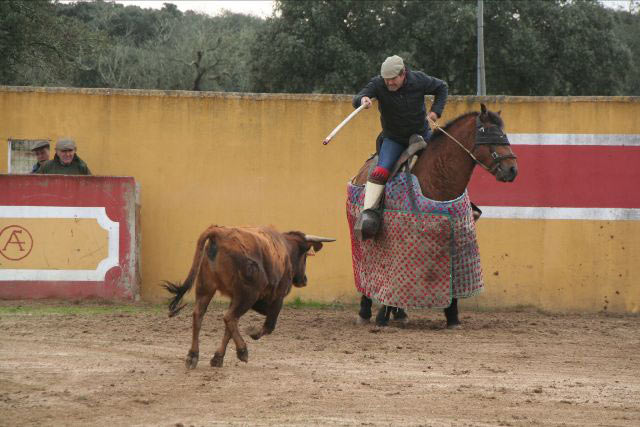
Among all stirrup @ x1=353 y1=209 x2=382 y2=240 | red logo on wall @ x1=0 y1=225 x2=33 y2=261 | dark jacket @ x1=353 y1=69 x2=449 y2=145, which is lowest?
red logo on wall @ x1=0 y1=225 x2=33 y2=261

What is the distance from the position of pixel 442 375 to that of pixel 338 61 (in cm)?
3125

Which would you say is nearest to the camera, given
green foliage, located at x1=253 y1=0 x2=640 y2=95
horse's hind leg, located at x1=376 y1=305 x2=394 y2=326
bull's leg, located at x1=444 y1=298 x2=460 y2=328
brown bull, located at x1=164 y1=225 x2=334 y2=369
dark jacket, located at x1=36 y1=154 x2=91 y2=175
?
brown bull, located at x1=164 y1=225 x2=334 y2=369

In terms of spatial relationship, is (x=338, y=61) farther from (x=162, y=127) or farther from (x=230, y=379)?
(x=230, y=379)

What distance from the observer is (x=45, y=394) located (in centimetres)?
743

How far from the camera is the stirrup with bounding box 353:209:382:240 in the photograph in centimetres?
1086

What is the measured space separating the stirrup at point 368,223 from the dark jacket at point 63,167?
453 centimetres

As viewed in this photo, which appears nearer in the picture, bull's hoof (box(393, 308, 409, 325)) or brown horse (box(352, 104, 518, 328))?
brown horse (box(352, 104, 518, 328))

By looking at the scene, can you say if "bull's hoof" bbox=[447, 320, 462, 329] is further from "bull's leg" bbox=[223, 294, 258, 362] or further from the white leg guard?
"bull's leg" bbox=[223, 294, 258, 362]

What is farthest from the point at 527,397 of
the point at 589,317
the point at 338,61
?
the point at 338,61

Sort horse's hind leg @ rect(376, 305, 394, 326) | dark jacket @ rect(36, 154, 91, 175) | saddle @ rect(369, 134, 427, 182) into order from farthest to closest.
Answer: dark jacket @ rect(36, 154, 91, 175), horse's hind leg @ rect(376, 305, 394, 326), saddle @ rect(369, 134, 427, 182)

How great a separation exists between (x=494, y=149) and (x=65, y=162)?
5.96m

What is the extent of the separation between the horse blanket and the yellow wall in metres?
→ 3.12

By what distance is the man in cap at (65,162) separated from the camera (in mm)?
13539

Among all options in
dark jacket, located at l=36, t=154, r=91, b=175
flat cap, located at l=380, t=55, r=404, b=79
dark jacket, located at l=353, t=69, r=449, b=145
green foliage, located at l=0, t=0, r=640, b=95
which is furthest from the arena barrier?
green foliage, located at l=0, t=0, r=640, b=95
